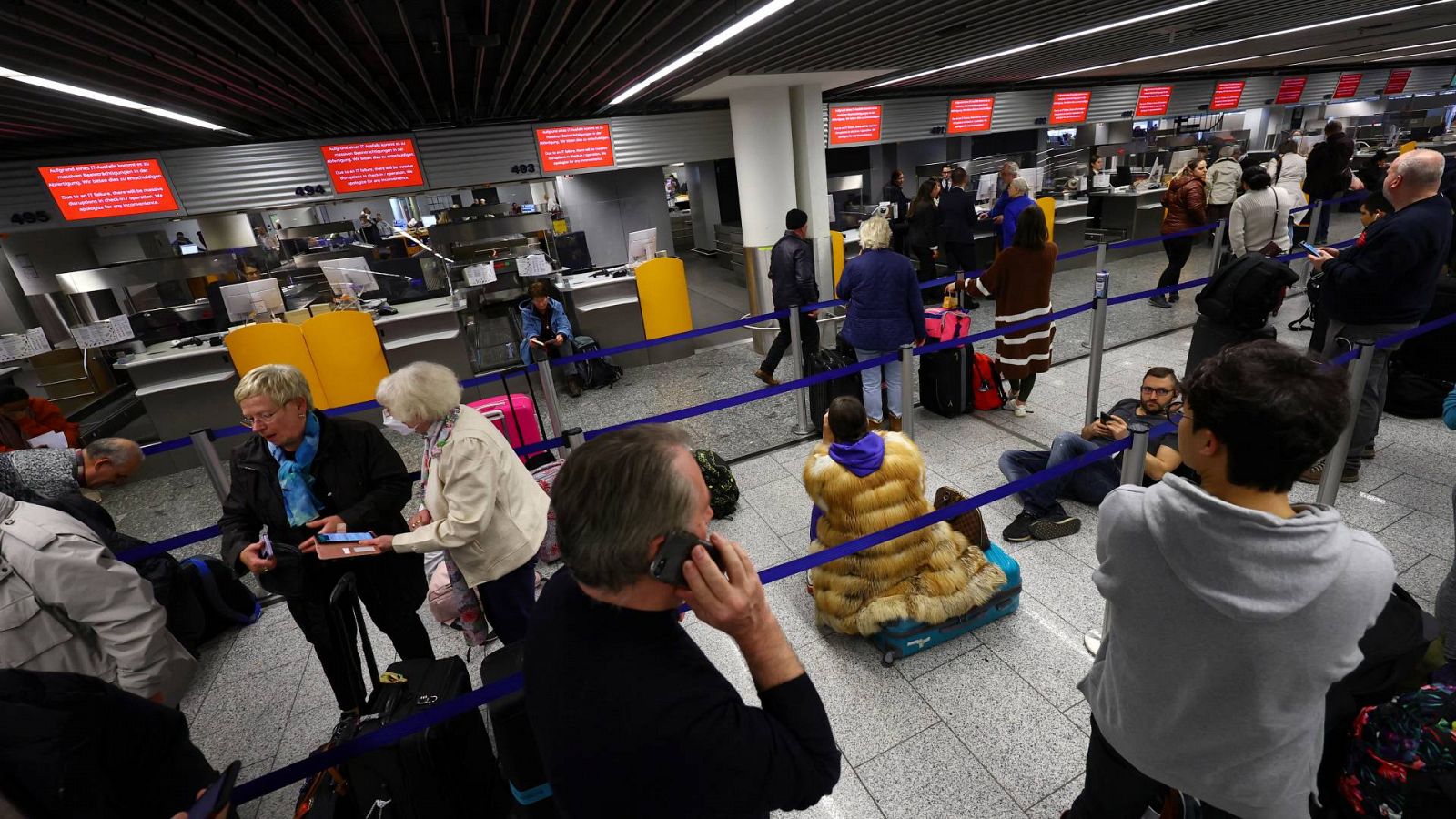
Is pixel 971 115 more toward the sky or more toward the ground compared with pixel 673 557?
more toward the sky

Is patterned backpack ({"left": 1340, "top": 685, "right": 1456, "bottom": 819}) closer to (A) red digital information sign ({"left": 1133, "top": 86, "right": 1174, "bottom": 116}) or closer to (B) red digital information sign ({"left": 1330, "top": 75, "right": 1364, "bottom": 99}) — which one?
(A) red digital information sign ({"left": 1133, "top": 86, "right": 1174, "bottom": 116})

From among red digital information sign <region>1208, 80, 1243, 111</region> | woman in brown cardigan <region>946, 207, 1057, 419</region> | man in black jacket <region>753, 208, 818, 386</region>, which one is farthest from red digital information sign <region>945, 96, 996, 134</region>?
woman in brown cardigan <region>946, 207, 1057, 419</region>

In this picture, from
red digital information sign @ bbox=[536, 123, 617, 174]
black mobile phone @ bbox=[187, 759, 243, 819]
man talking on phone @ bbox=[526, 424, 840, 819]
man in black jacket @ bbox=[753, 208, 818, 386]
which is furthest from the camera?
red digital information sign @ bbox=[536, 123, 617, 174]

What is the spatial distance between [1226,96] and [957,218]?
11.2 meters

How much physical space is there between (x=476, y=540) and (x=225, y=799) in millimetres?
1110

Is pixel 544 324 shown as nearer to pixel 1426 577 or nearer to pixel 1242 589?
pixel 1242 589

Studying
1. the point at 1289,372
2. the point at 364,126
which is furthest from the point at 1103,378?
the point at 364,126

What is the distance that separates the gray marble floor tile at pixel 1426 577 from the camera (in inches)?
111

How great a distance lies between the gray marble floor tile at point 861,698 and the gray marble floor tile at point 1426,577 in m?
2.42

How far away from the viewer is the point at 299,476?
7.61ft

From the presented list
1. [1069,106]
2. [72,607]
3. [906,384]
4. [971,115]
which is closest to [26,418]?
[72,607]

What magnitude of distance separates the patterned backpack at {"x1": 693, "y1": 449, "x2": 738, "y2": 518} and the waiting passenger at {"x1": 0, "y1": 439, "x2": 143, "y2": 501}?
2952 mm

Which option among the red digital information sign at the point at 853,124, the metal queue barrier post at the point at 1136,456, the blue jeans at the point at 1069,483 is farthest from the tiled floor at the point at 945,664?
the red digital information sign at the point at 853,124

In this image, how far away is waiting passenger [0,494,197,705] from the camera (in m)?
1.88
